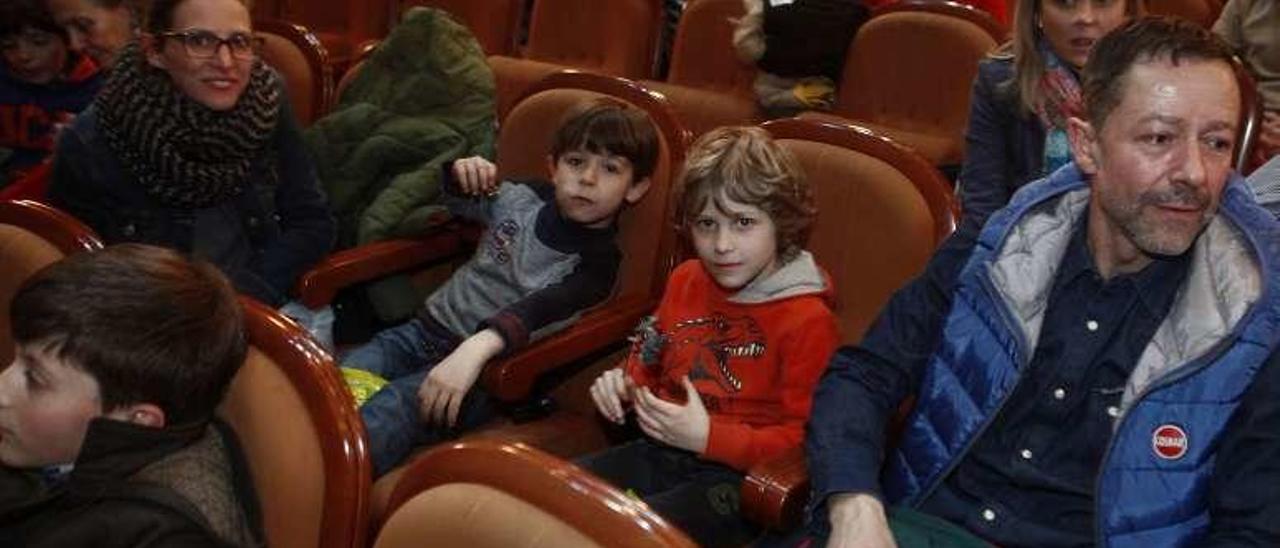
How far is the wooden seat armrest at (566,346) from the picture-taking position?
1.99m

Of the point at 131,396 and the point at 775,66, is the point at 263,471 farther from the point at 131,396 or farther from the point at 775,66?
the point at 775,66

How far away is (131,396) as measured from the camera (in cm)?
133

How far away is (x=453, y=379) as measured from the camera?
1.99 meters

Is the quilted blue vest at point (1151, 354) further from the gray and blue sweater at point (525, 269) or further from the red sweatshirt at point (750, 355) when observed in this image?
the gray and blue sweater at point (525, 269)

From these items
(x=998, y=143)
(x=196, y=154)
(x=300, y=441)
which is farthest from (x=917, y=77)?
(x=300, y=441)

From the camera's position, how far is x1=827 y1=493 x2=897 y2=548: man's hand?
1.39 m

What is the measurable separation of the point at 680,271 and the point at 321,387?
685mm

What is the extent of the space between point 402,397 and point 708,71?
184 cm

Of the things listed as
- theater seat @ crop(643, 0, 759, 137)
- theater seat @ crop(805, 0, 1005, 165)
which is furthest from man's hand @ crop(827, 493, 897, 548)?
theater seat @ crop(643, 0, 759, 137)

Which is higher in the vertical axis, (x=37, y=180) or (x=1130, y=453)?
(x=1130, y=453)

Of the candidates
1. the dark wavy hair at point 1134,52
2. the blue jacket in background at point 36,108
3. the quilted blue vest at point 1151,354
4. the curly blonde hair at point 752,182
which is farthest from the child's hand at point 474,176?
the dark wavy hair at point 1134,52

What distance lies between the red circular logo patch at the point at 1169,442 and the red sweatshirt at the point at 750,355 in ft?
1.54

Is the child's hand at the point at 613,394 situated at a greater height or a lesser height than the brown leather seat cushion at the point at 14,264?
lesser

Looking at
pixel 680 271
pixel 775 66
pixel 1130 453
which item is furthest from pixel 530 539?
pixel 775 66
